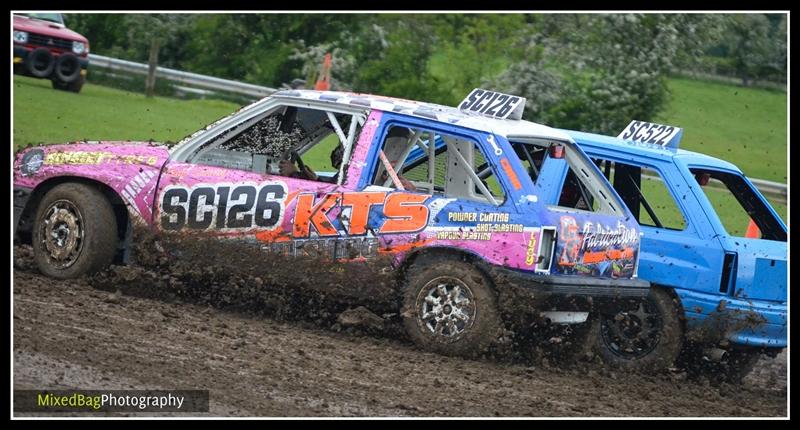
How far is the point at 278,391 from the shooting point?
22.6 feet

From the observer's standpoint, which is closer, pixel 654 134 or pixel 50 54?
pixel 654 134

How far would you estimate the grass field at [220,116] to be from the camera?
16125mm

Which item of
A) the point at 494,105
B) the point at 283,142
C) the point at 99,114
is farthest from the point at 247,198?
the point at 99,114

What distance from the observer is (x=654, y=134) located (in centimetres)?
1055

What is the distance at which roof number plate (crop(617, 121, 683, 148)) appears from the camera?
34.4ft

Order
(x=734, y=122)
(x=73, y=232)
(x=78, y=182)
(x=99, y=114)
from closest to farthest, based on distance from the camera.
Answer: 1. (x=73, y=232)
2. (x=78, y=182)
3. (x=99, y=114)
4. (x=734, y=122)

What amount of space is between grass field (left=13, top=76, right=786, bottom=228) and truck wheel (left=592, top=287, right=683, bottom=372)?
163 cm

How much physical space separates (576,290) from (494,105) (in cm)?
165

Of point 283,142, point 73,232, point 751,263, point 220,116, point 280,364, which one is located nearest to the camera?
point 280,364

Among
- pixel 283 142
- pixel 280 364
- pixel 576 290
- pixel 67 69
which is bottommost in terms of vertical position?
pixel 280 364

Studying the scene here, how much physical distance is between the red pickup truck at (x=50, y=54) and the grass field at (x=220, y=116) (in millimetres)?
210

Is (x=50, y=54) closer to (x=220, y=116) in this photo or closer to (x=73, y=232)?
(x=220, y=116)

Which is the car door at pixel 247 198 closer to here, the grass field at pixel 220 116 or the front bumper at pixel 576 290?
the front bumper at pixel 576 290
